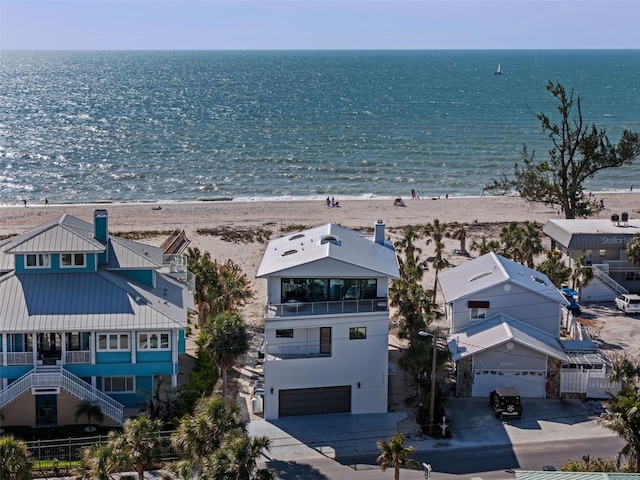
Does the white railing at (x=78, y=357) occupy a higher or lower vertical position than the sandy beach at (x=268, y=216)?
lower

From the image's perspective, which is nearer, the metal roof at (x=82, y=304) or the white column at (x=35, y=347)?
the white column at (x=35, y=347)

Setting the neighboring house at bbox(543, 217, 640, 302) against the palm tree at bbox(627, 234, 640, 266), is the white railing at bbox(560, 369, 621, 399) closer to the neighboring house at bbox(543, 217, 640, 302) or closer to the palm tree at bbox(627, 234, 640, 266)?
the neighboring house at bbox(543, 217, 640, 302)

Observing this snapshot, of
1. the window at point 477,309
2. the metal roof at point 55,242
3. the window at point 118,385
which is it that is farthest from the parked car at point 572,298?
the metal roof at point 55,242

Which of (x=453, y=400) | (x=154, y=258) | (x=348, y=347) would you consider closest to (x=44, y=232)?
(x=154, y=258)

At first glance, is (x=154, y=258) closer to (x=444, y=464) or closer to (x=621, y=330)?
(x=444, y=464)

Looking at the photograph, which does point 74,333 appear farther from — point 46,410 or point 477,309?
point 477,309

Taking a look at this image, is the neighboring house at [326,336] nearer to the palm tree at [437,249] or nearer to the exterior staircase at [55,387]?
the exterior staircase at [55,387]

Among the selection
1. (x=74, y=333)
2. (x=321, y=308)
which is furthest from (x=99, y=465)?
(x=321, y=308)
